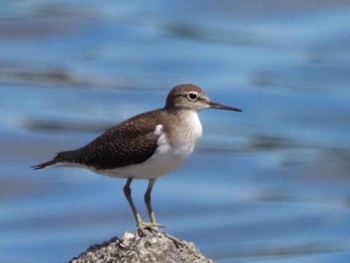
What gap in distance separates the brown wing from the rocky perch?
4.72ft

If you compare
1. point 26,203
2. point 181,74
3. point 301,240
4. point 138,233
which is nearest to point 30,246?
point 26,203

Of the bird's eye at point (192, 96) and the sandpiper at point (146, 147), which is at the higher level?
the bird's eye at point (192, 96)

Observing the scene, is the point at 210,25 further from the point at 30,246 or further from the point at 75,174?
the point at 30,246

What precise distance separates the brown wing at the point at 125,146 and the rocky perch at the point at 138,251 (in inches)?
56.6

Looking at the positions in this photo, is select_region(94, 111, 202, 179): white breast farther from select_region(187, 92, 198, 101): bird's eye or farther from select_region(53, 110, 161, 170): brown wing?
select_region(187, 92, 198, 101): bird's eye

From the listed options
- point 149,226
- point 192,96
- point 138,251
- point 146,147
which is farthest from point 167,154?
point 138,251

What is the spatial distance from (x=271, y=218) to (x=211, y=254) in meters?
1.30

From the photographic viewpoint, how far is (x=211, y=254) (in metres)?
19.4

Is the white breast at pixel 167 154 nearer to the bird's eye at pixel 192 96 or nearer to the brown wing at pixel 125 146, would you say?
the brown wing at pixel 125 146

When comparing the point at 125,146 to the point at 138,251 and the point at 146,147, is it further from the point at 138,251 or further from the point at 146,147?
the point at 138,251

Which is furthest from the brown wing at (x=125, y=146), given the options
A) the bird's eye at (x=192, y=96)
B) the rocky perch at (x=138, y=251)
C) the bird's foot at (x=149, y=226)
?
the rocky perch at (x=138, y=251)

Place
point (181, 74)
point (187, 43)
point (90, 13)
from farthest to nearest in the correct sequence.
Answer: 1. point (90, 13)
2. point (187, 43)
3. point (181, 74)

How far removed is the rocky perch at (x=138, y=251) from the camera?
32.2 ft

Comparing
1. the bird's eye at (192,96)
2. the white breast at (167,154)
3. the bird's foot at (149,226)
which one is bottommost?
the bird's foot at (149,226)
